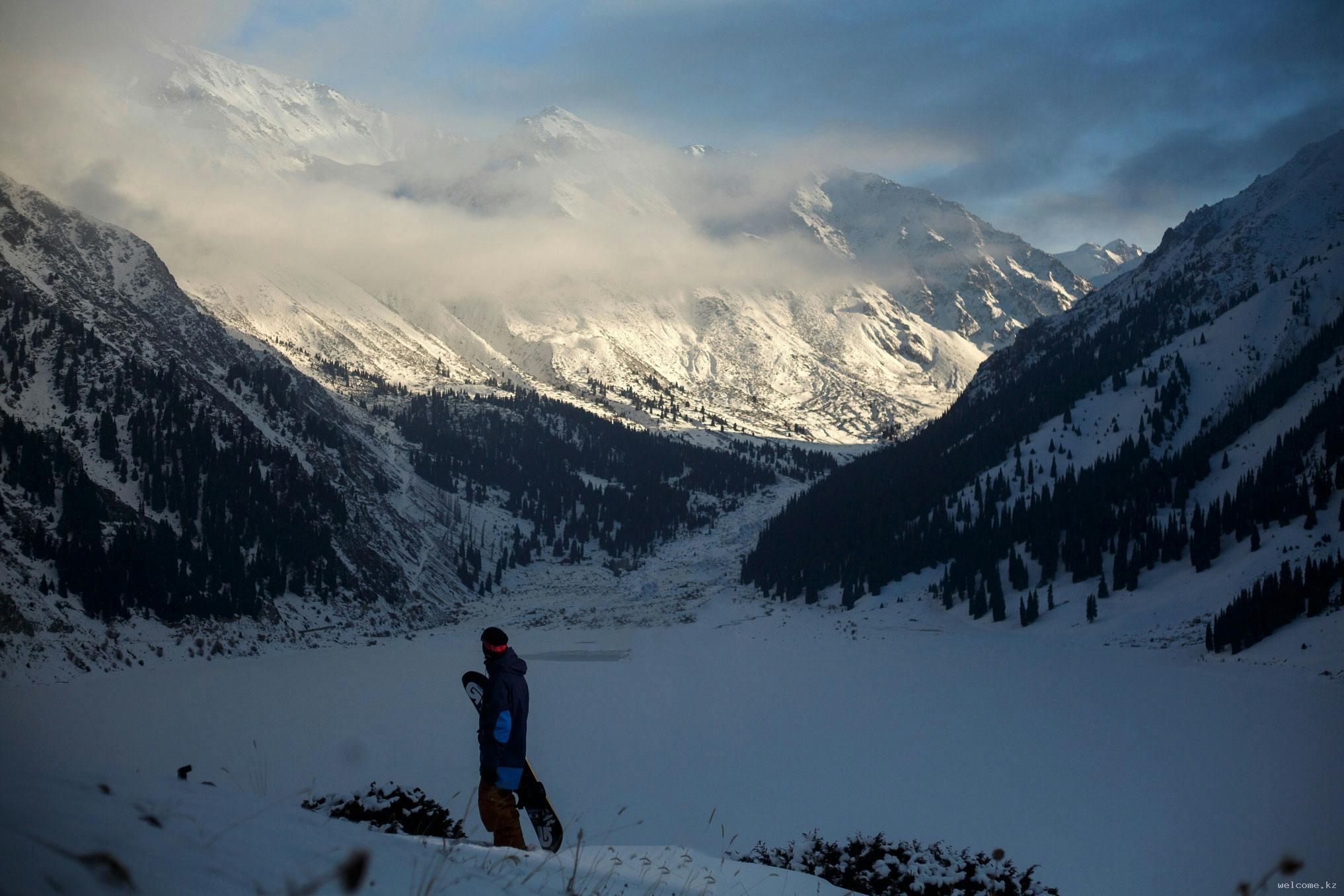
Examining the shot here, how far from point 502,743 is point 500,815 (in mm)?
812

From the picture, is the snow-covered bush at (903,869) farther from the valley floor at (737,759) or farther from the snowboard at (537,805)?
the snowboard at (537,805)

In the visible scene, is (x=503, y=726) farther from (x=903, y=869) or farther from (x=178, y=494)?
(x=178, y=494)

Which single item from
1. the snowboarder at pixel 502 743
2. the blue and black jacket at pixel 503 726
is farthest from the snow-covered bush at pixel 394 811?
the blue and black jacket at pixel 503 726

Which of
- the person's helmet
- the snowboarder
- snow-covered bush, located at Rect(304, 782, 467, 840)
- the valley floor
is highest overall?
the person's helmet

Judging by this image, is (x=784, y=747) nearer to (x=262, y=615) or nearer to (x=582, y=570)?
(x=262, y=615)

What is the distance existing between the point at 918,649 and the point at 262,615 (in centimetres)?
4432

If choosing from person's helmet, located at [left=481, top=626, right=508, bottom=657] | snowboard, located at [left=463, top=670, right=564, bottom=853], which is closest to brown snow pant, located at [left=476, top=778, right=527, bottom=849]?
snowboard, located at [left=463, top=670, right=564, bottom=853]

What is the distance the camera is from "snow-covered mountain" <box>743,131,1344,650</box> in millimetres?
61156

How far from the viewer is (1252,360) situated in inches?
4097

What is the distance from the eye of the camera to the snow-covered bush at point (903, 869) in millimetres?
9789

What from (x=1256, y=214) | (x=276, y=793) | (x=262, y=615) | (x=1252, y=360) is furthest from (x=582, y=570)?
(x=1256, y=214)

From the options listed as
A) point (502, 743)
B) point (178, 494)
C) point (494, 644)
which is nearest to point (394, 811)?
point (502, 743)

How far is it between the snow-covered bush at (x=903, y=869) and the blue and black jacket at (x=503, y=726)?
3.69 m

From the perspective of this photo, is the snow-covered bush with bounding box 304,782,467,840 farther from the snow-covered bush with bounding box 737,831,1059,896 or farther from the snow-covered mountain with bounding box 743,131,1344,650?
the snow-covered mountain with bounding box 743,131,1344,650
